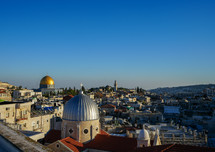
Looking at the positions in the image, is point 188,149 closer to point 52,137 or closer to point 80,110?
point 80,110

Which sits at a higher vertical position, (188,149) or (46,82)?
(46,82)

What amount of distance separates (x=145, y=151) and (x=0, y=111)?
17574 millimetres

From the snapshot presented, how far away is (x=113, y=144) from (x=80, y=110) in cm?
390

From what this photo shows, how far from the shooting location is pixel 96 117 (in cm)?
→ 1658

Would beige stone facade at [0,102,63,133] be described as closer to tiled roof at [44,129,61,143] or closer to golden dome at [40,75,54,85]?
tiled roof at [44,129,61,143]

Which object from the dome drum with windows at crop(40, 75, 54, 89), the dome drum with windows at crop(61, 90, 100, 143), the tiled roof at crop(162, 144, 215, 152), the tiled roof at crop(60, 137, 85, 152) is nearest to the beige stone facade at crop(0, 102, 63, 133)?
the dome drum with windows at crop(61, 90, 100, 143)

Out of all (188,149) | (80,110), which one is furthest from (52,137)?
(188,149)

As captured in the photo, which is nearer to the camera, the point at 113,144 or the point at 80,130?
the point at 113,144

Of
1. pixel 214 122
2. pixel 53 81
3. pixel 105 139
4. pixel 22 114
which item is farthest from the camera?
pixel 53 81

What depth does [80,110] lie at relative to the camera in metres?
16.0

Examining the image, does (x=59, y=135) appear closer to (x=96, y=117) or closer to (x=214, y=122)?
(x=96, y=117)

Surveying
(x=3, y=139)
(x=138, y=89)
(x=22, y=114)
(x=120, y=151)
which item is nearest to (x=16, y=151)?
(x=3, y=139)

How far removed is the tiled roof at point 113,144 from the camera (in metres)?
14.3

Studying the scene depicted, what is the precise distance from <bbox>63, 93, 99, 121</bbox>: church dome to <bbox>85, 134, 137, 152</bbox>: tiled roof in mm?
1933
